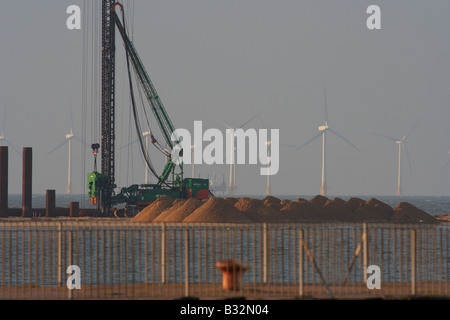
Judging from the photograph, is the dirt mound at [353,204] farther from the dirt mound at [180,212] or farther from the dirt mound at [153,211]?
the dirt mound at [153,211]

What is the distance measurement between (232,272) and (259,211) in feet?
207

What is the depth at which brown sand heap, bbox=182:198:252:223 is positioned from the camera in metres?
81.2

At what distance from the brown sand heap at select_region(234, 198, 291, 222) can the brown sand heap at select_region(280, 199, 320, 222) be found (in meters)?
0.98

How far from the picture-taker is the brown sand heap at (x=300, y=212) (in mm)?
90500

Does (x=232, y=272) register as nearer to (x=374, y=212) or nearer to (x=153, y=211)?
(x=153, y=211)

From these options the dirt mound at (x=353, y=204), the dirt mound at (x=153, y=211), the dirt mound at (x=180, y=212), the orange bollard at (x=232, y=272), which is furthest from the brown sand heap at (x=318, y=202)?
the orange bollard at (x=232, y=272)

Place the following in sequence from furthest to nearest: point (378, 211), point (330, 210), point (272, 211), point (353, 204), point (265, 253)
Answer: point (353, 204)
point (378, 211)
point (330, 210)
point (272, 211)
point (265, 253)

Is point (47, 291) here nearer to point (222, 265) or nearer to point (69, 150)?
point (222, 265)

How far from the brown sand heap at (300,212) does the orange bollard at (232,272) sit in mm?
63403

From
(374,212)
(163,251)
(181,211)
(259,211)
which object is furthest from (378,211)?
(163,251)

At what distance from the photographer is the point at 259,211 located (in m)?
89.2

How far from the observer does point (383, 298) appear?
2495 centimetres
